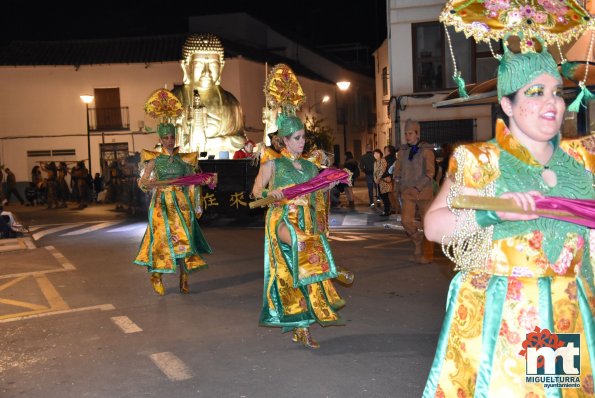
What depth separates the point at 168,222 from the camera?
880 centimetres

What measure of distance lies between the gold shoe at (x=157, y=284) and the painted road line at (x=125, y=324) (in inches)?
45.3

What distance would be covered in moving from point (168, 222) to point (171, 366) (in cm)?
335

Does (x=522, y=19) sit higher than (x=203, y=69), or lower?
lower

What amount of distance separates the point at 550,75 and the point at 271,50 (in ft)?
131

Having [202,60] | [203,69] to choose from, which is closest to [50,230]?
[203,69]

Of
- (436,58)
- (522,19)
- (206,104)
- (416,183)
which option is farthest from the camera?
(436,58)

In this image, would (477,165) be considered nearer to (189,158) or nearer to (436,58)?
(189,158)

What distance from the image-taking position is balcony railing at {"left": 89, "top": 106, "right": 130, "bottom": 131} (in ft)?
120

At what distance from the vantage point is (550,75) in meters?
2.99

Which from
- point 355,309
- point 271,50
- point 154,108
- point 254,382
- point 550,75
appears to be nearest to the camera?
point 550,75

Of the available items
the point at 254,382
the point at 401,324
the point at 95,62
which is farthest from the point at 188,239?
the point at 95,62

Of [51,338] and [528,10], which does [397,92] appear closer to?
[51,338]

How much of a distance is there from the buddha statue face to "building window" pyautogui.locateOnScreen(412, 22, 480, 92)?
19.2ft

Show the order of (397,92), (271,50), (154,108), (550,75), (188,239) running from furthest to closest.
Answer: (271,50) → (397,92) → (154,108) → (188,239) → (550,75)
